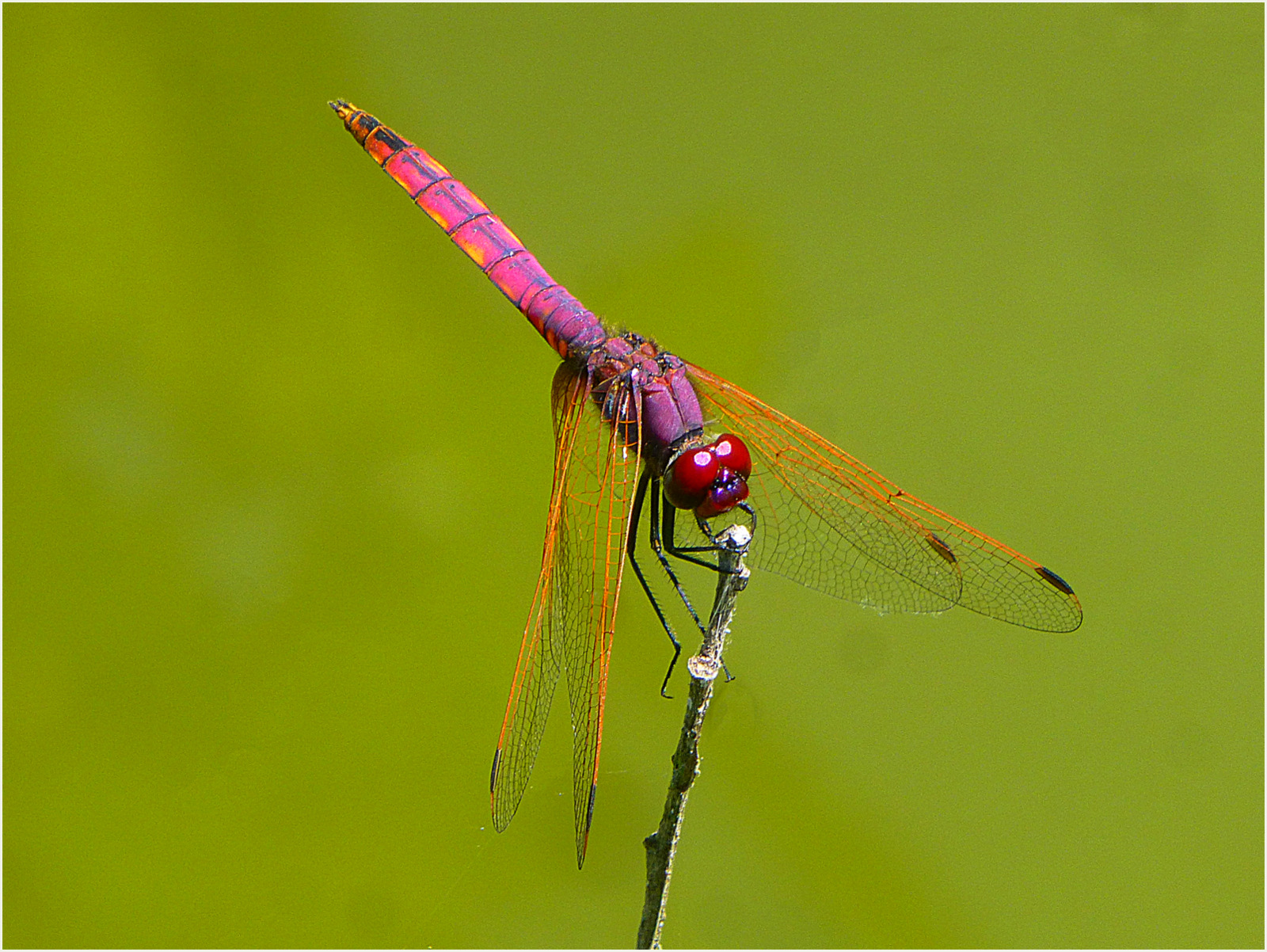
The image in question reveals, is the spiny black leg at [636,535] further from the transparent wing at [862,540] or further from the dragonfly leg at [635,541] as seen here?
the transparent wing at [862,540]

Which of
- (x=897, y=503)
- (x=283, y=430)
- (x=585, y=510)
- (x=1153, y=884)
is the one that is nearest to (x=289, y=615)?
(x=283, y=430)

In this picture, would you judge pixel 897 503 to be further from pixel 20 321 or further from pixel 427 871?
pixel 20 321

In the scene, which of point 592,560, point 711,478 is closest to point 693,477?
point 711,478

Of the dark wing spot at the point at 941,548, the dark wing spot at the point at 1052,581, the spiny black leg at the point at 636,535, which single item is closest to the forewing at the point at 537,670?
the spiny black leg at the point at 636,535

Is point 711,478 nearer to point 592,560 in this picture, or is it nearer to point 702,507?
point 702,507

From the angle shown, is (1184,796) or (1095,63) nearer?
(1184,796)

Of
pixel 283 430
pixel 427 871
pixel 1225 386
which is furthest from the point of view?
pixel 283 430

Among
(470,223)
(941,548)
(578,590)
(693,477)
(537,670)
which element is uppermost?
(470,223)
